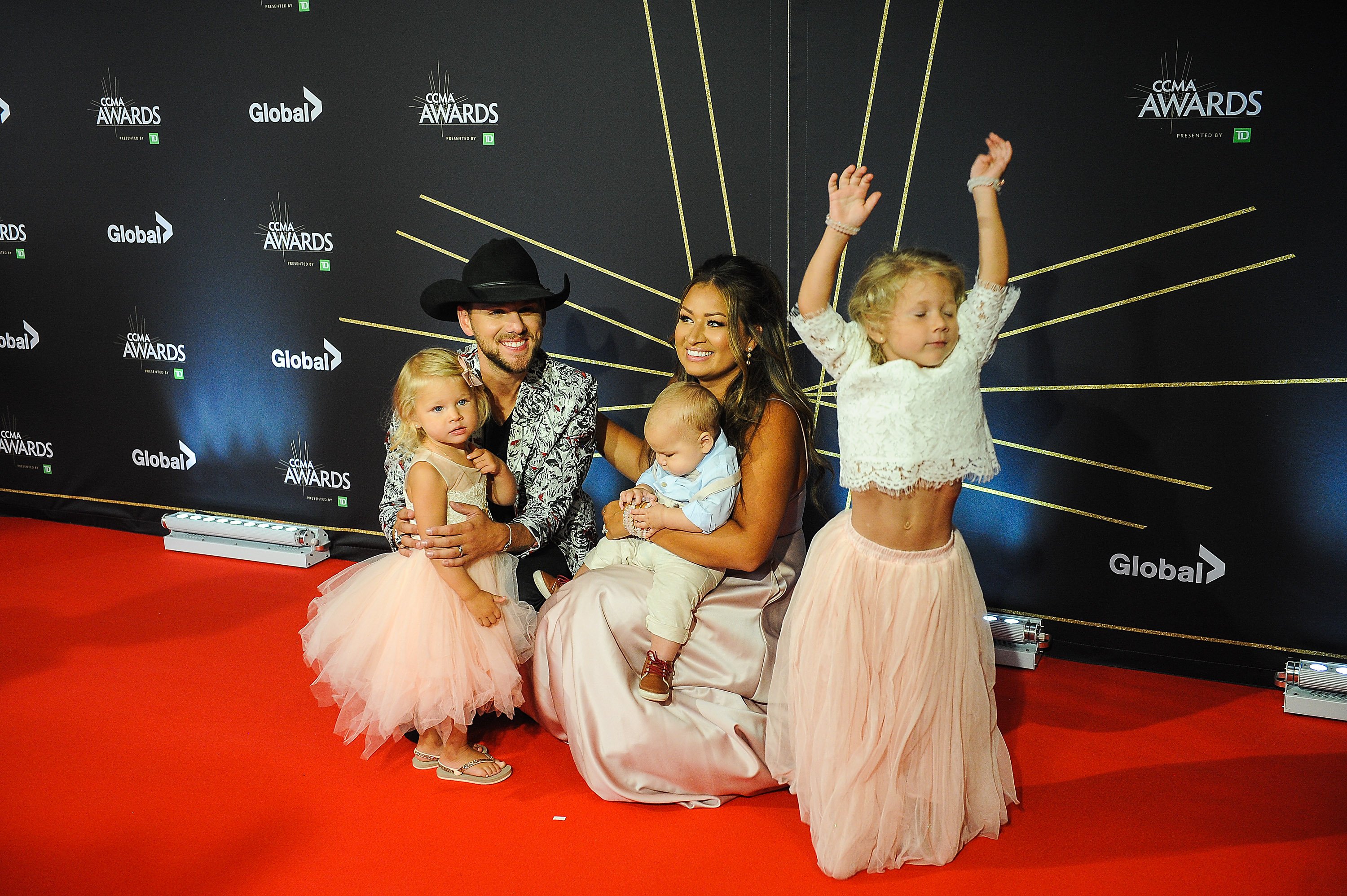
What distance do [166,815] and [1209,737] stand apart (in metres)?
3.22

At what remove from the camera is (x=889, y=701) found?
2.38 m

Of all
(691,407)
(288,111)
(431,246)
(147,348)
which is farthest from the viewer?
(147,348)

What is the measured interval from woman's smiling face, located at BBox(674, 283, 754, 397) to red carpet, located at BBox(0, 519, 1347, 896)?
49.7 inches

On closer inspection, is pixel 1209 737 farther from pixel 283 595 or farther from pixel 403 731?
pixel 283 595

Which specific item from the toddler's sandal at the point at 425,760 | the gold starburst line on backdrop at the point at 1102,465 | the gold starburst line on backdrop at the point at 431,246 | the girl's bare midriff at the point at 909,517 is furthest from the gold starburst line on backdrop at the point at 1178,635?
the gold starburst line on backdrop at the point at 431,246

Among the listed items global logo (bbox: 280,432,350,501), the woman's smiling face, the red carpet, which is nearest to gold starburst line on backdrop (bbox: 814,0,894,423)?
the woman's smiling face

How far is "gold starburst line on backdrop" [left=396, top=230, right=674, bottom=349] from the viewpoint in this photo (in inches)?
167

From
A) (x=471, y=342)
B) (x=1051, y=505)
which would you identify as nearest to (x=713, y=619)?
(x=1051, y=505)

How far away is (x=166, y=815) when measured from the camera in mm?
2674

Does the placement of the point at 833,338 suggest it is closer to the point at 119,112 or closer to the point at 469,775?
the point at 469,775

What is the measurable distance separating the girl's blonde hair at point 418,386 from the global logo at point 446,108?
6.31 feet

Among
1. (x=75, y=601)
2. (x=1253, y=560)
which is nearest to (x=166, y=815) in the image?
(x=75, y=601)

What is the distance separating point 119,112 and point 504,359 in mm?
3281

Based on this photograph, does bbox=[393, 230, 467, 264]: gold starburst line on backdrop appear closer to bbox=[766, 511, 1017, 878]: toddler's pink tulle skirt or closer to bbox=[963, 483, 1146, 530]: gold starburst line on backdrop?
bbox=[963, 483, 1146, 530]: gold starburst line on backdrop
